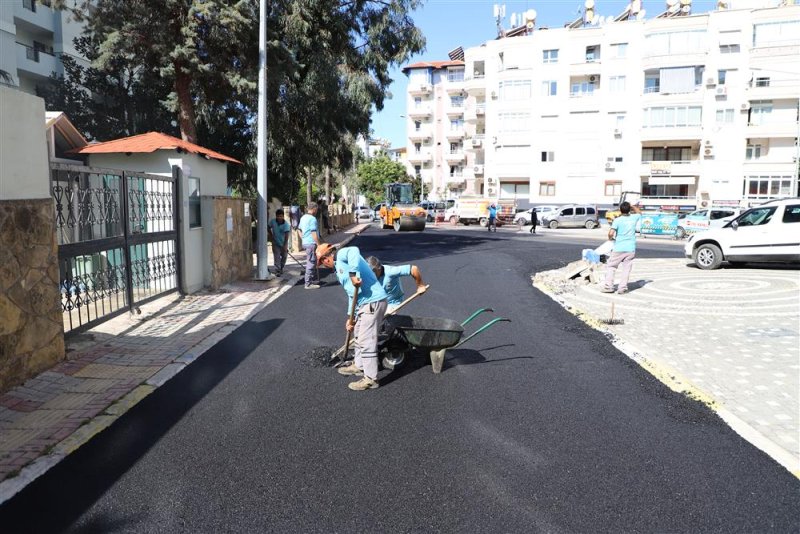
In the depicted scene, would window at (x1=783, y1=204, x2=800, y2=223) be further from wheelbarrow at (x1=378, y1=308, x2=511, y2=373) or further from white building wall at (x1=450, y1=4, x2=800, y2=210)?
white building wall at (x1=450, y1=4, x2=800, y2=210)

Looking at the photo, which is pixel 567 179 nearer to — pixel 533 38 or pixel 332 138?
pixel 533 38

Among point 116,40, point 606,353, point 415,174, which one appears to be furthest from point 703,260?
point 415,174

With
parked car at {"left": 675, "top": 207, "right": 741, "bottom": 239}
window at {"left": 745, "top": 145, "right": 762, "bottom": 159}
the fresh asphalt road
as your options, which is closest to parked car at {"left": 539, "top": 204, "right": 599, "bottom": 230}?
parked car at {"left": 675, "top": 207, "right": 741, "bottom": 239}

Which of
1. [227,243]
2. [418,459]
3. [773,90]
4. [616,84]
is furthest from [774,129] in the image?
[418,459]

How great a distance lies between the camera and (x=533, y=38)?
175 feet

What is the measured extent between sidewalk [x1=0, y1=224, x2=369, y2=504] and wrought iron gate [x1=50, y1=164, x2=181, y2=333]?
1.18 feet

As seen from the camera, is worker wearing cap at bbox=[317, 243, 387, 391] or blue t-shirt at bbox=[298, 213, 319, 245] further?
blue t-shirt at bbox=[298, 213, 319, 245]

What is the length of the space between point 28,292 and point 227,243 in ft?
22.1

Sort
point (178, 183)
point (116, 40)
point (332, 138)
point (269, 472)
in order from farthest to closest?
point (332, 138) < point (116, 40) < point (178, 183) < point (269, 472)

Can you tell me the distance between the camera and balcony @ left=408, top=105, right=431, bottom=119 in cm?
8125

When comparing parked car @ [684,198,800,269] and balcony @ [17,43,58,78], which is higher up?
balcony @ [17,43,58,78]

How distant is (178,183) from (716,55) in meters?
49.6

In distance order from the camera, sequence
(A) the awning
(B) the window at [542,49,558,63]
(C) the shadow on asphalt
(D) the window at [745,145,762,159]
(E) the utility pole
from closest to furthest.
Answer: (C) the shadow on asphalt
(E) the utility pole
(D) the window at [745,145,762,159]
(A) the awning
(B) the window at [542,49,558,63]

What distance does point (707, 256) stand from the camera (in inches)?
594
